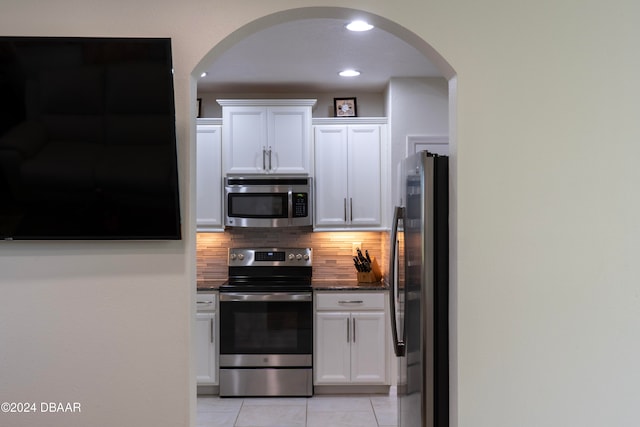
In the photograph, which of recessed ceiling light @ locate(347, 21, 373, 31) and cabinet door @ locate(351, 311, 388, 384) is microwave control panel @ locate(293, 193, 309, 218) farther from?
recessed ceiling light @ locate(347, 21, 373, 31)

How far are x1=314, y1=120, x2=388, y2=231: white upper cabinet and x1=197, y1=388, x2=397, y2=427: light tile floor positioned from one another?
140 centimetres

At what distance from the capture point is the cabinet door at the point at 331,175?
4.25 metres

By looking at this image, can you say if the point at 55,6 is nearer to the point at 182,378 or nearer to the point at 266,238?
the point at 182,378

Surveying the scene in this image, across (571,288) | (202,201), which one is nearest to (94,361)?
(571,288)

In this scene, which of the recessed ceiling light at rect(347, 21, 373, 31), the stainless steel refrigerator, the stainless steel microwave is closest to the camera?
the stainless steel refrigerator

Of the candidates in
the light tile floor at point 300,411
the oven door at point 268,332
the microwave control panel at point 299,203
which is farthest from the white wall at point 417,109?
the light tile floor at point 300,411

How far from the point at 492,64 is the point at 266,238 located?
3.06 metres

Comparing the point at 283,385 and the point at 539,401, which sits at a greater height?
the point at 539,401

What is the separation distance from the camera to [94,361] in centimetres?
177

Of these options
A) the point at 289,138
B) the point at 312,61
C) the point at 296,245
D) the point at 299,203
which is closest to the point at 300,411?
the point at 296,245

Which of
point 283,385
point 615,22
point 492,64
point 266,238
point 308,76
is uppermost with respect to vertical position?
point 308,76

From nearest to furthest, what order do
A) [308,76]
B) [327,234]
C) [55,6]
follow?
[55,6], [308,76], [327,234]

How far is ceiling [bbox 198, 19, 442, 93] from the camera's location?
119 inches

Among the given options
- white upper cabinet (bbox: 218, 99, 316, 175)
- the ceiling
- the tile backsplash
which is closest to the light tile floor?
the tile backsplash
